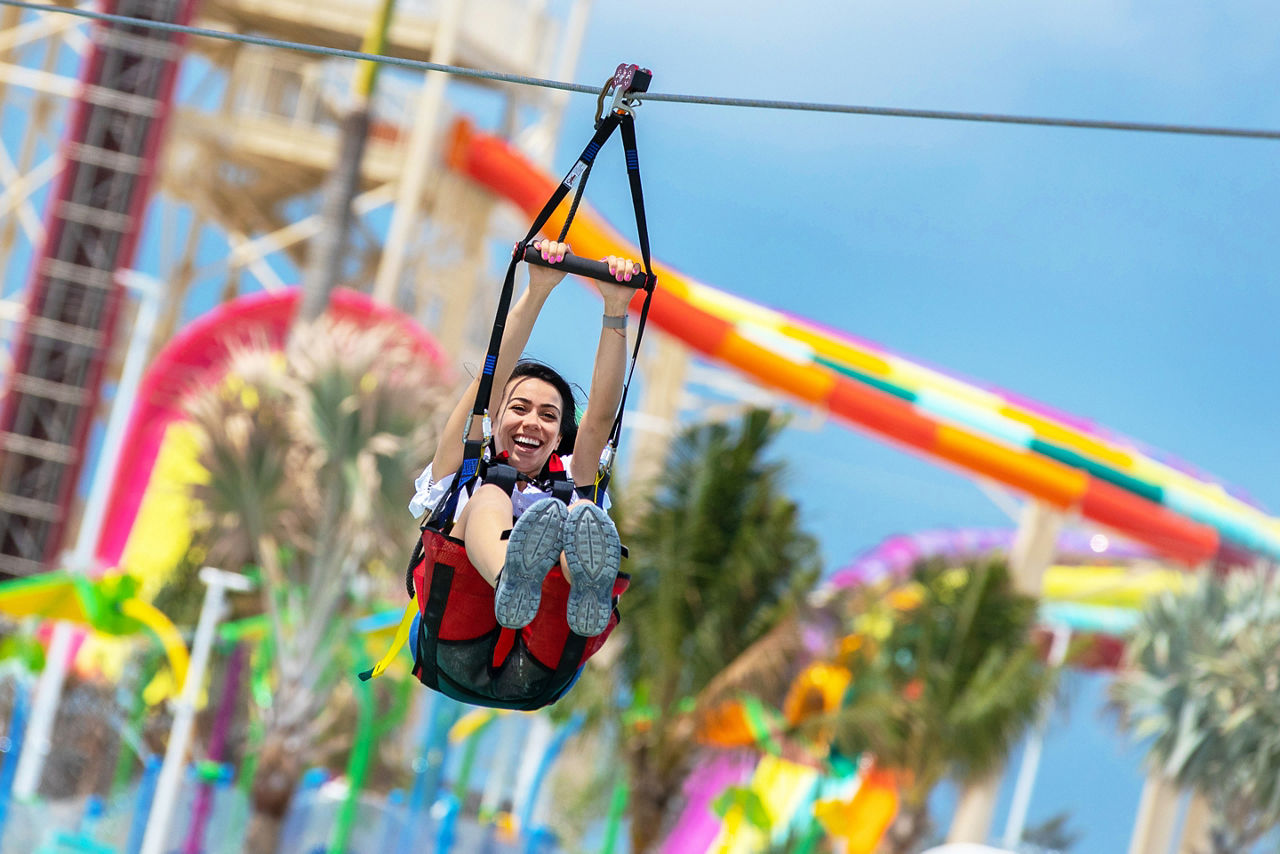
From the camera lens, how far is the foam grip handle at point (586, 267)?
4957mm

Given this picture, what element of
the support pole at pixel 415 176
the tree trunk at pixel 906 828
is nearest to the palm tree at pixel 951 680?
the tree trunk at pixel 906 828

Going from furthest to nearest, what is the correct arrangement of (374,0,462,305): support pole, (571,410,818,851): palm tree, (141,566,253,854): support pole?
(374,0,462,305): support pole < (141,566,253,854): support pole < (571,410,818,851): palm tree

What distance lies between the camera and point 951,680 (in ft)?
57.6

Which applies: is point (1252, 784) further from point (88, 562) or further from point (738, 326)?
point (88, 562)

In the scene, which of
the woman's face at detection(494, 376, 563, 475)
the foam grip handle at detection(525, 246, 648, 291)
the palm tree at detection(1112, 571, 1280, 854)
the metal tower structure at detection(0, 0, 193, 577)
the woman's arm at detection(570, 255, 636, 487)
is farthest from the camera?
the metal tower structure at detection(0, 0, 193, 577)

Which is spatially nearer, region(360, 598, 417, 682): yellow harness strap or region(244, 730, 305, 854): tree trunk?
region(360, 598, 417, 682): yellow harness strap

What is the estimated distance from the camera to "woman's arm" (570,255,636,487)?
5.19m

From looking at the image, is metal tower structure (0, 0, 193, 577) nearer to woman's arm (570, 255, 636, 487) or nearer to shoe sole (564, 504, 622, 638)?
woman's arm (570, 255, 636, 487)

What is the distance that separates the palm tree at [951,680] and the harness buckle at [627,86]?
40.6 ft

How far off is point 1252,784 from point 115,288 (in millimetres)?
17979

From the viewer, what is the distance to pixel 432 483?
18.0 ft

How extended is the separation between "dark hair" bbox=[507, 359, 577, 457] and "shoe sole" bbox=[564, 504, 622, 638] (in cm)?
94

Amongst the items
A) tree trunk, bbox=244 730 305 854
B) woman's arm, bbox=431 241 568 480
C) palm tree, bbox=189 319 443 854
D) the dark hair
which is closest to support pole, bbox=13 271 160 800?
palm tree, bbox=189 319 443 854

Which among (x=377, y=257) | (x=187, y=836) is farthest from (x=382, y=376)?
(x=377, y=257)
